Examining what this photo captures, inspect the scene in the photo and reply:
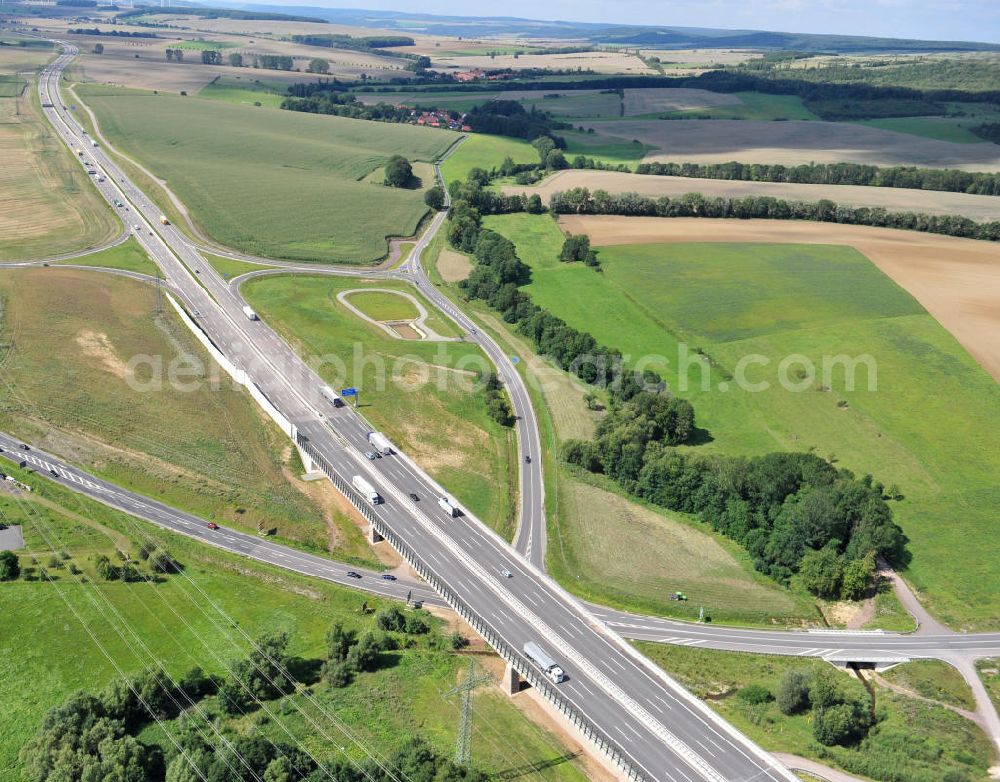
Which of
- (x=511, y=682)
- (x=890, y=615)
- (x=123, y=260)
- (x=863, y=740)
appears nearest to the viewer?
(x=863, y=740)

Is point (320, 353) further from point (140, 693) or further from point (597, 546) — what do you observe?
point (140, 693)

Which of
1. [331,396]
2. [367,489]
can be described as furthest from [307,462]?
[367,489]

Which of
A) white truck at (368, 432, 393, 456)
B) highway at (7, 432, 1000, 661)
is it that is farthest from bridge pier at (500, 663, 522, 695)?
white truck at (368, 432, 393, 456)

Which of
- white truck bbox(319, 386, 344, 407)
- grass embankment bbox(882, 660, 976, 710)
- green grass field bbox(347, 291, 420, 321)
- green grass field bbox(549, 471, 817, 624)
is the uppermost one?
green grass field bbox(347, 291, 420, 321)

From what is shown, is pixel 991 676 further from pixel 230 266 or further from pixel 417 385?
pixel 230 266

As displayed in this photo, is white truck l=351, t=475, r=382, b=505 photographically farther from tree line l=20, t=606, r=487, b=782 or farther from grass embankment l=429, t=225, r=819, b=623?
tree line l=20, t=606, r=487, b=782

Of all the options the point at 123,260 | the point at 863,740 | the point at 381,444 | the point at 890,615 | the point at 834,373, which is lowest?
the point at 863,740

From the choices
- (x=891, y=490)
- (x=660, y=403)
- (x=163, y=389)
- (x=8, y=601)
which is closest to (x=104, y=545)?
(x=8, y=601)

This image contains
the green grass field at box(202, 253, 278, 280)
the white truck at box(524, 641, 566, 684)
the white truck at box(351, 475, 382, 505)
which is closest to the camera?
the white truck at box(524, 641, 566, 684)
